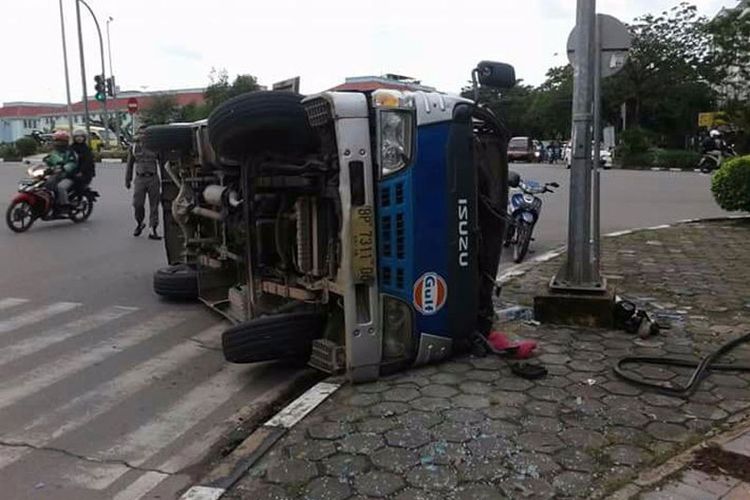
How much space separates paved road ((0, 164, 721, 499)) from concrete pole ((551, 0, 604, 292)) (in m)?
2.36

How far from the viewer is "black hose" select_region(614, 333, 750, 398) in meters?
4.09

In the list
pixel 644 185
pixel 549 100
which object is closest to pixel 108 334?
pixel 644 185

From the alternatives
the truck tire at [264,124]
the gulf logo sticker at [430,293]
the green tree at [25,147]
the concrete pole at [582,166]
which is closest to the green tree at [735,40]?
the concrete pole at [582,166]

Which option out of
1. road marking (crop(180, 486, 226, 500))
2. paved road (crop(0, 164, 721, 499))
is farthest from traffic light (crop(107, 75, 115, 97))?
road marking (crop(180, 486, 226, 500))

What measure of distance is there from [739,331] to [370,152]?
3.15 m

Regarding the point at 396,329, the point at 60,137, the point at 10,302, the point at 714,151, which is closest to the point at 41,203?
the point at 60,137

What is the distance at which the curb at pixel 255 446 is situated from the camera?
3.27 metres

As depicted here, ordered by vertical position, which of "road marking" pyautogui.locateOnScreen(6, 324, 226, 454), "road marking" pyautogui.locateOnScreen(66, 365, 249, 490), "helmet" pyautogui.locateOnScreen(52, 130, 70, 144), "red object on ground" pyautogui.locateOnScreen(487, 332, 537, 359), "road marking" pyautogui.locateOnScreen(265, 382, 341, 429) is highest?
"helmet" pyautogui.locateOnScreen(52, 130, 70, 144)

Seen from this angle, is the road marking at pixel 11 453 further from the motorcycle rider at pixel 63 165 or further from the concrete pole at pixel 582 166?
the motorcycle rider at pixel 63 165

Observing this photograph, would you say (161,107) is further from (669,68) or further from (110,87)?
(669,68)

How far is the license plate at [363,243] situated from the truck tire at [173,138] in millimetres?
2664

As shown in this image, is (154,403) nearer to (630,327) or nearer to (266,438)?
(266,438)

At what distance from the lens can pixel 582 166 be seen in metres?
5.51

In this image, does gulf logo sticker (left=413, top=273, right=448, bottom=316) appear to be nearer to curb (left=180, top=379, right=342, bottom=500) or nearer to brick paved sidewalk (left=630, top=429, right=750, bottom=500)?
curb (left=180, top=379, right=342, bottom=500)
